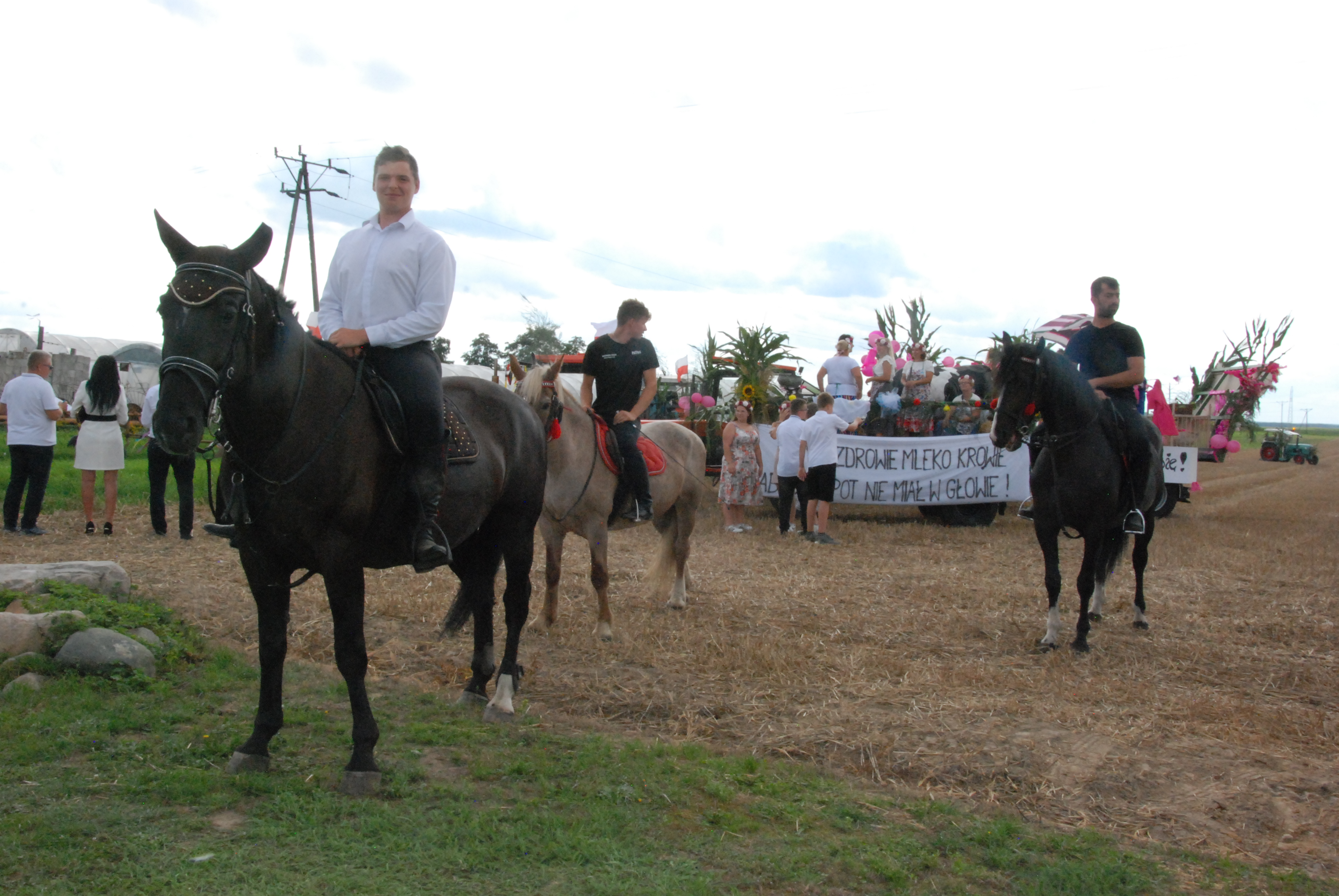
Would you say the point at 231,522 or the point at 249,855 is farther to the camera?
the point at 231,522

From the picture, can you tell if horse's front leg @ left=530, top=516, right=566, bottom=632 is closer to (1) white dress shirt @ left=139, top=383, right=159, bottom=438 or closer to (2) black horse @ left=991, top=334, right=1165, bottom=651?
(2) black horse @ left=991, top=334, right=1165, bottom=651

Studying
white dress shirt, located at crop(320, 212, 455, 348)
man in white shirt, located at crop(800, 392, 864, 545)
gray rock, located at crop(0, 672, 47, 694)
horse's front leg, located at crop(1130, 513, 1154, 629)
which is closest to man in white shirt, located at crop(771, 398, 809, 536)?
man in white shirt, located at crop(800, 392, 864, 545)

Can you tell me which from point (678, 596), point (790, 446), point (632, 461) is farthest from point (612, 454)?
point (790, 446)

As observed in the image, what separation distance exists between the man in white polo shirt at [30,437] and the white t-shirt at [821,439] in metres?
9.22

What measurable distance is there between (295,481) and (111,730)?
1710 millimetres

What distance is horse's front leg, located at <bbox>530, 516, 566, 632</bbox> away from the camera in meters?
6.87

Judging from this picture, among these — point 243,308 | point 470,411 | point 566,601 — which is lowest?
point 566,601

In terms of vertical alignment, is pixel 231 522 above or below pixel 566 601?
above

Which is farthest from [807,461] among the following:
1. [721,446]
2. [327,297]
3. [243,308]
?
[243,308]

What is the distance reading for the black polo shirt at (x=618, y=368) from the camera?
281 inches

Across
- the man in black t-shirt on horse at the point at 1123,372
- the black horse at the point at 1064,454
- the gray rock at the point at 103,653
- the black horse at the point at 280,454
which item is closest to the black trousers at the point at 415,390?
the black horse at the point at 280,454

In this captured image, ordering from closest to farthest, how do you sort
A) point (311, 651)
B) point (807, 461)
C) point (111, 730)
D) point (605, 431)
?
point (111, 730), point (311, 651), point (605, 431), point (807, 461)

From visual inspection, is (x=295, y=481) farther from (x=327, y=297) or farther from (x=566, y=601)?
(x=566, y=601)

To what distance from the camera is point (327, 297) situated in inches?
169
